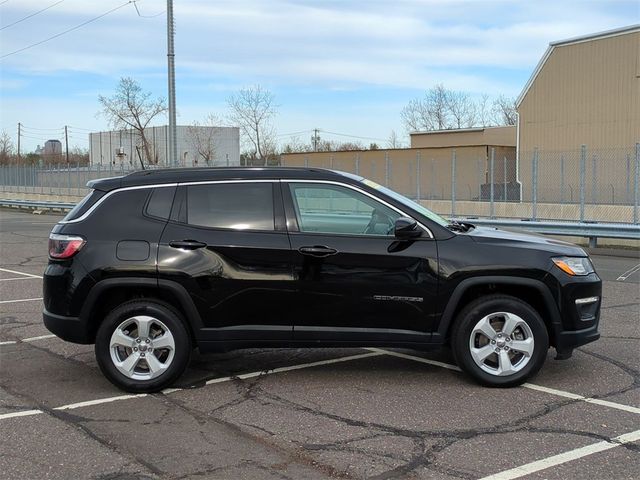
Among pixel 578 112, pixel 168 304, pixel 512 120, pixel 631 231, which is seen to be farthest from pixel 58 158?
pixel 168 304

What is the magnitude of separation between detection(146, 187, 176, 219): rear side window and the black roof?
0.09 meters

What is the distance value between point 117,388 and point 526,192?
73.4 feet

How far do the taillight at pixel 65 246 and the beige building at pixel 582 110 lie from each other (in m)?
21.5

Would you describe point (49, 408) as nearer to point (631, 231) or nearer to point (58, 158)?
point (631, 231)

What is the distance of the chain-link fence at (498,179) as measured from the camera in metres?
20.8

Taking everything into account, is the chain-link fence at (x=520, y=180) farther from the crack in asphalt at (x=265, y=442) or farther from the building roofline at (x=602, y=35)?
the crack in asphalt at (x=265, y=442)

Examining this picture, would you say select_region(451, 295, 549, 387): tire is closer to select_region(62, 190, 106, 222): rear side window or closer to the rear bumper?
the rear bumper

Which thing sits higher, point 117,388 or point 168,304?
point 168,304

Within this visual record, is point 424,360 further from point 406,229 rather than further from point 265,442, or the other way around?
point 265,442

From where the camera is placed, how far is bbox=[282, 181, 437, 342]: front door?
17.5 ft

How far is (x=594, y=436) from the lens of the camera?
446 cm

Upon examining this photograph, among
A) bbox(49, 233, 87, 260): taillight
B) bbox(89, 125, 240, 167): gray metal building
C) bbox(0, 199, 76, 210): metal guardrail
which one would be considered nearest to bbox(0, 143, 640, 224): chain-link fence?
bbox(0, 199, 76, 210): metal guardrail

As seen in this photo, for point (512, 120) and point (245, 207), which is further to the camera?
point (512, 120)

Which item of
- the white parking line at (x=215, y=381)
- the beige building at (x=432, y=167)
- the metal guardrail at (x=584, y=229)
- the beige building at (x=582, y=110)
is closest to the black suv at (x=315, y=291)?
the white parking line at (x=215, y=381)
